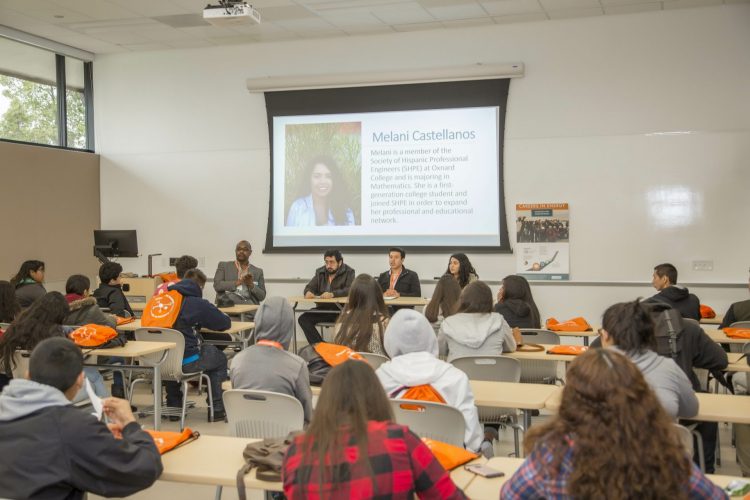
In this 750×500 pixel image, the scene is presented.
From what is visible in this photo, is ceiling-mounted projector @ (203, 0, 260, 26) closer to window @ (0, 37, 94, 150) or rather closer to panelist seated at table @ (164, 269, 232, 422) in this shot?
panelist seated at table @ (164, 269, 232, 422)

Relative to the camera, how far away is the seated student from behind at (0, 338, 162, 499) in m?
2.35

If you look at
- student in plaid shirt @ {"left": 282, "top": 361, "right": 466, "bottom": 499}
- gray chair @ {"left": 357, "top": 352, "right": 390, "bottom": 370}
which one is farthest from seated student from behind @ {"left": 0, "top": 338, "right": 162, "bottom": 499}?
gray chair @ {"left": 357, "top": 352, "right": 390, "bottom": 370}

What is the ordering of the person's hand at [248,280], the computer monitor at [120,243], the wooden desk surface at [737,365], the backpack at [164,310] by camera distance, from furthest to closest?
the computer monitor at [120,243], the person's hand at [248,280], the backpack at [164,310], the wooden desk surface at [737,365]

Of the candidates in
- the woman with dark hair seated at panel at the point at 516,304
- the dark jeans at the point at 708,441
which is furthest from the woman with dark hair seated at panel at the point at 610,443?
the woman with dark hair seated at panel at the point at 516,304

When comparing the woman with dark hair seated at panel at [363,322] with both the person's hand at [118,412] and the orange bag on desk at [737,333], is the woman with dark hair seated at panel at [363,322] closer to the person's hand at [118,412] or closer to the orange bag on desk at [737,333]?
the person's hand at [118,412]

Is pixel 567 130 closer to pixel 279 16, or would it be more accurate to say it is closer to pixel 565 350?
pixel 279 16

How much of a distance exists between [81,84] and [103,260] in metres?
2.72

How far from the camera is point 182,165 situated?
34.5 feet

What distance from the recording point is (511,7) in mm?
8477

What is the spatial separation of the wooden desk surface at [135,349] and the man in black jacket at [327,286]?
11.1 feet

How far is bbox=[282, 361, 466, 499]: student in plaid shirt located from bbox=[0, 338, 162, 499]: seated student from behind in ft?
2.28

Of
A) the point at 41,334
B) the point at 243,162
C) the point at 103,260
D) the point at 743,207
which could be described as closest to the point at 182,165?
the point at 243,162

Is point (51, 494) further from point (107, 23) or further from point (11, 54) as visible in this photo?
point (11, 54)

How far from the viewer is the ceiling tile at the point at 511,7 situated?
8297 millimetres
